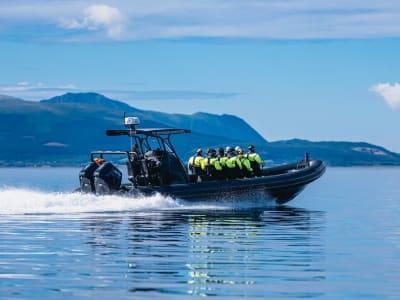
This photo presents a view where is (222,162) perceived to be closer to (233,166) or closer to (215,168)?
(215,168)

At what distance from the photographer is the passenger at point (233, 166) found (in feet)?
120

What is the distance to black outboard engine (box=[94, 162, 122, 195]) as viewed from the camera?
32.4 meters

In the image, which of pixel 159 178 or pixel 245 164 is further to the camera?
pixel 245 164

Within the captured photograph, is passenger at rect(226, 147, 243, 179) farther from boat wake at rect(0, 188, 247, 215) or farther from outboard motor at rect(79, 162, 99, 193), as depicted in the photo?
outboard motor at rect(79, 162, 99, 193)

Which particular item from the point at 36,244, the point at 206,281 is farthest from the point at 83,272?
the point at 36,244

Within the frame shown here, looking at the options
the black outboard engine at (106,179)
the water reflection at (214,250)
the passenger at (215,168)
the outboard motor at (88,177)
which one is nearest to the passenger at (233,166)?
the passenger at (215,168)

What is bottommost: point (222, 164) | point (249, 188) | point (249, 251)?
point (249, 251)

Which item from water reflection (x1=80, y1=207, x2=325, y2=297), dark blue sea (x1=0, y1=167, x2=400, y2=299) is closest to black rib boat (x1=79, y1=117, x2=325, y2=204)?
dark blue sea (x1=0, y1=167, x2=400, y2=299)

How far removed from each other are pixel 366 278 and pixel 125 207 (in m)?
16.4

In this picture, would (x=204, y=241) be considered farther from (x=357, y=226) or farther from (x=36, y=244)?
(x=357, y=226)

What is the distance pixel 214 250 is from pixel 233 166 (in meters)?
14.8

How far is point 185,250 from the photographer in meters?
21.8

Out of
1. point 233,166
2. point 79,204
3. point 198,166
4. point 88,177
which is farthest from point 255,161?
point 79,204

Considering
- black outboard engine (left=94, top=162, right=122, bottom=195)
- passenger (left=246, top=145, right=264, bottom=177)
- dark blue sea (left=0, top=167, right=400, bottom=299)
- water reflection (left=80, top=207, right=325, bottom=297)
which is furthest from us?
passenger (left=246, top=145, right=264, bottom=177)
